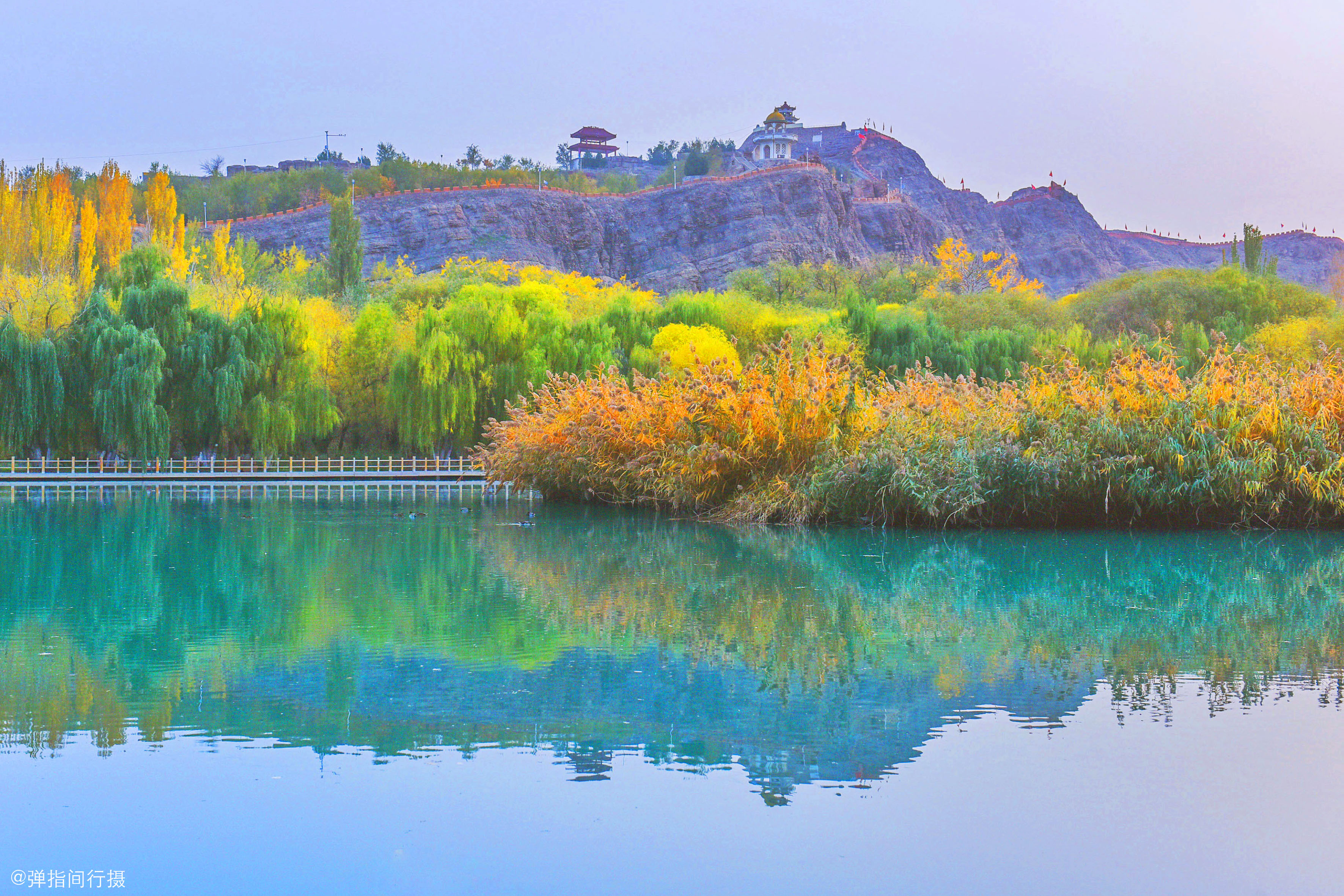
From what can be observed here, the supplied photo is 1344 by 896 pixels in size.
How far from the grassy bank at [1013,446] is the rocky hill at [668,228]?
6012 cm

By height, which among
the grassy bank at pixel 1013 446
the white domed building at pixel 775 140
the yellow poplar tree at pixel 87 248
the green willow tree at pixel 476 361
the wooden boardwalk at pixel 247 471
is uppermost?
the white domed building at pixel 775 140

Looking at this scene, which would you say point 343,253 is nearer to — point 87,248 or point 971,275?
point 87,248

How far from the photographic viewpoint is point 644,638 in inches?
329

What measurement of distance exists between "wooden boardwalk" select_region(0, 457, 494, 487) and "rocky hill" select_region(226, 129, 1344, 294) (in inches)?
1811

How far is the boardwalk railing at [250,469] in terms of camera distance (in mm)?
32781

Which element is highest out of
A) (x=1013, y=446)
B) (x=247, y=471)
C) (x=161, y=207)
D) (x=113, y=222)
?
(x=161, y=207)

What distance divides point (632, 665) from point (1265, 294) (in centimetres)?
4536

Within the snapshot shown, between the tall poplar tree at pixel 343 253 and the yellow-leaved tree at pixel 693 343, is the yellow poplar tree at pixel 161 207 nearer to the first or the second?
the tall poplar tree at pixel 343 253

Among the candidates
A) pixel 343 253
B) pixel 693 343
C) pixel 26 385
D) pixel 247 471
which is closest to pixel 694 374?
pixel 693 343

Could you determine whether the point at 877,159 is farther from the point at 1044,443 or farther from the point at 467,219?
the point at 1044,443

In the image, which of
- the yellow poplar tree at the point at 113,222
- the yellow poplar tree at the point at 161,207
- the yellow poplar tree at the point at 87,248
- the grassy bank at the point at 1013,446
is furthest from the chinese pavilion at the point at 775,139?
the grassy bank at the point at 1013,446

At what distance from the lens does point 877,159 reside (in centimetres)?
13725

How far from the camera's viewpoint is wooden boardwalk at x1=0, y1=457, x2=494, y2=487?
3269 cm

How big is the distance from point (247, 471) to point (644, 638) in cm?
2891
